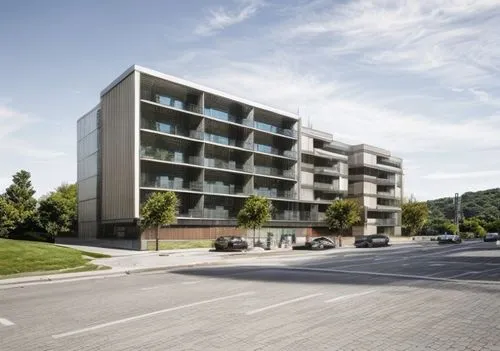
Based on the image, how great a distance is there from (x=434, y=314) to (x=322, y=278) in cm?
831

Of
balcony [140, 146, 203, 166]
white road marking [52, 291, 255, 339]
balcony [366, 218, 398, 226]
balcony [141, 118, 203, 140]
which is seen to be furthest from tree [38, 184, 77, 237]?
white road marking [52, 291, 255, 339]

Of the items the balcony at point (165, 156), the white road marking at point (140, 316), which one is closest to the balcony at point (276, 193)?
the balcony at point (165, 156)

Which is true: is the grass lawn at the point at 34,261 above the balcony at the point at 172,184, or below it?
below

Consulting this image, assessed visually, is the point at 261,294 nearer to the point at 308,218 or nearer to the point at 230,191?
the point at 230,191

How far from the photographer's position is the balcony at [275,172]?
67325 mm

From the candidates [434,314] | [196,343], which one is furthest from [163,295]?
[434,314]

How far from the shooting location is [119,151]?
55500 mm

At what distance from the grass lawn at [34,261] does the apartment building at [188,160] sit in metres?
18.9

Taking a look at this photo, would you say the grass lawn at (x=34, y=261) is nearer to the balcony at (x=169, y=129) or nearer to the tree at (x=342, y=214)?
the balcony at (x=169, y=129)

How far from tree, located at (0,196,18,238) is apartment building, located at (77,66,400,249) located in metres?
9.40

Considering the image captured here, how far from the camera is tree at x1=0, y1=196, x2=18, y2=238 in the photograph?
63.0 metres

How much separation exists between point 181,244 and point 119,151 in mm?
14328

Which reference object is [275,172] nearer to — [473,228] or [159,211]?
[159,211]

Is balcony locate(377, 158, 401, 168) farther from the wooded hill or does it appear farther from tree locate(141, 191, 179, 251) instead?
the wooded hill
